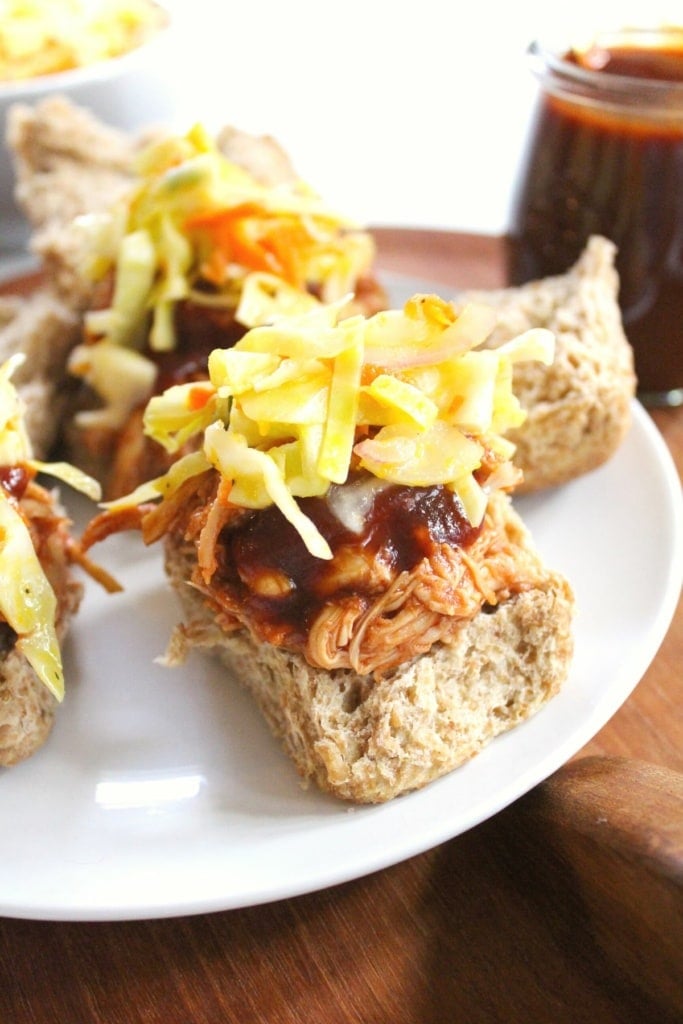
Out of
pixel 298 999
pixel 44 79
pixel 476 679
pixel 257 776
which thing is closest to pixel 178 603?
pixel 257 776

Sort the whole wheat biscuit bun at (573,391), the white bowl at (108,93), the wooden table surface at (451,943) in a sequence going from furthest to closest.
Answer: the white bowl at (108,93)
the whole wheat biscuit bun at (573,391)
the wooden table surface at (451,943)

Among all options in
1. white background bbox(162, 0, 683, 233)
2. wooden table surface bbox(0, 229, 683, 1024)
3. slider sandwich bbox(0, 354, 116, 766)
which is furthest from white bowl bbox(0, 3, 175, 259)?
wooden table surface bbox(0, 229, 683, 1024)

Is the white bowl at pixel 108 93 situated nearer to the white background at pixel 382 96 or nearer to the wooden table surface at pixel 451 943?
the white background at pixel 382 96

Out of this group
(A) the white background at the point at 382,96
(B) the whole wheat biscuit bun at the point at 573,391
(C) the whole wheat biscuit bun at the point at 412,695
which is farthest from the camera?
(A) the white background at the point at 382,96

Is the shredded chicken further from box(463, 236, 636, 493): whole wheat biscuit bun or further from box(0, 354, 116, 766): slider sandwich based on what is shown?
box(463, 236, 636, 493): whole wheat biscuit bun

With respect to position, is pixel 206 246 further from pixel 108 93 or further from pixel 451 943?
pixel 451 943

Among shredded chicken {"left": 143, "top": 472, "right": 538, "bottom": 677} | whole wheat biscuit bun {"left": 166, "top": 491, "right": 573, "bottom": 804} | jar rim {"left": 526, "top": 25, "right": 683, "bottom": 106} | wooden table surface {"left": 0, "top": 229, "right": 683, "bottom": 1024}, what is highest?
jar rim {"left": 526, "top": 25, "right": 683, "bottom": 106}

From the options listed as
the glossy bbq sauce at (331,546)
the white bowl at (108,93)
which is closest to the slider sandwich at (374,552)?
the glossy bbq sauce at (331,546)
